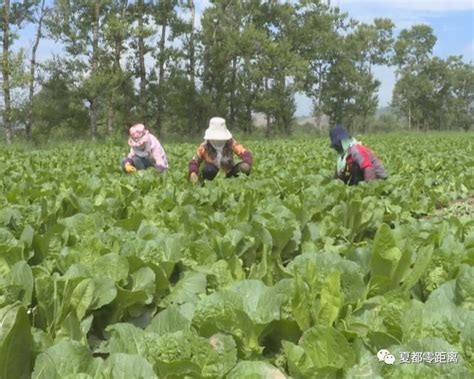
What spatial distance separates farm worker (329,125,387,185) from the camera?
20.4 ft

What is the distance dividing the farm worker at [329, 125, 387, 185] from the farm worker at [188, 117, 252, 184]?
46.0 inches

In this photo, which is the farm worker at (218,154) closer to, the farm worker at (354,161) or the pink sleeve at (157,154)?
the pink sleeve at (157,154)

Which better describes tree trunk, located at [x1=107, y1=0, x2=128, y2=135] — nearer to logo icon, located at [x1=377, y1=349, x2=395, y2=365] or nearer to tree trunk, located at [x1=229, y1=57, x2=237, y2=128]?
tree trunk, located at [x1=229, y1=57, x2=237, y2=128]

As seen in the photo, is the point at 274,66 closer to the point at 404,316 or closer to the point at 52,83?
the point at 52,83

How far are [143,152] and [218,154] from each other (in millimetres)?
1367

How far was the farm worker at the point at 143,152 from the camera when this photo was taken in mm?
7649

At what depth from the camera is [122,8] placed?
35562 mm

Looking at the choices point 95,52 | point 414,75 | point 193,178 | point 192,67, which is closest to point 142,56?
point 95,52

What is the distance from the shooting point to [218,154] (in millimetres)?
7141

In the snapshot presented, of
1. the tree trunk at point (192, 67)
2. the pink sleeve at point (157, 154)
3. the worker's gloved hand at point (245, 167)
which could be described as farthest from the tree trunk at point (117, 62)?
the worker's gloved hand at point (245, 167)

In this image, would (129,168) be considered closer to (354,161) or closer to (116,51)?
(354,161)

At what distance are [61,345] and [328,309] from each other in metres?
0.83

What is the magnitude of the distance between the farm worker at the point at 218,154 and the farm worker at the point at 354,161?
117 cm

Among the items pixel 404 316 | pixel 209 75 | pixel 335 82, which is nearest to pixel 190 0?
pixel 209 75
